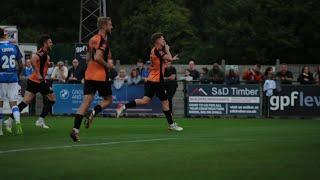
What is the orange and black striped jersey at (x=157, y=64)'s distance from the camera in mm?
17384

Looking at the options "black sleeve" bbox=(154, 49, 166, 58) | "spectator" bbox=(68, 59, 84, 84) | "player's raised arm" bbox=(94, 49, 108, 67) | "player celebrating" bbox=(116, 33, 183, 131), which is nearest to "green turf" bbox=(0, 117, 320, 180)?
"player's raised arm" bbox=(94, 49, 108, 67)

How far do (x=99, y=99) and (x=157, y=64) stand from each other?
11656 mm

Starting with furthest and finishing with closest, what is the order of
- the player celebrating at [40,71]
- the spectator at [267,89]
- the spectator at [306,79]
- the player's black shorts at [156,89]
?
1. the spectator at [306,79]
2. the spectator at [267,89]
3. the player celebrating at [40,71]
4. the player's black shorts at [156,89]

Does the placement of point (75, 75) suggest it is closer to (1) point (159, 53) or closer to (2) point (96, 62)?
(1) point (159, 53)

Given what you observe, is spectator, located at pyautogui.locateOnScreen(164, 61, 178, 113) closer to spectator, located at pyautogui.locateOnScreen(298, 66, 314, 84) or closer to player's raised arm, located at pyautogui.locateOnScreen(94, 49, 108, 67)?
spectator, located at pyautogui.locateOnScreen(298, 66, 314, 84)

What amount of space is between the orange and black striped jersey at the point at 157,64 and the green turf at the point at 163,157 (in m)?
2.83

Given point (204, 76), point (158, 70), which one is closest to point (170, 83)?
point (204, 76)

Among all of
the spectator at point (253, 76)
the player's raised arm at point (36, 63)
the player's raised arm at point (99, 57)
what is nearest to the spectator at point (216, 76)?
the spectator at point (253, 76)

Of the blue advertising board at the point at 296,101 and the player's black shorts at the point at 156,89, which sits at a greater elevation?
the player's black shorts at the point at 156,89

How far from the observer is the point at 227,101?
27938 mm

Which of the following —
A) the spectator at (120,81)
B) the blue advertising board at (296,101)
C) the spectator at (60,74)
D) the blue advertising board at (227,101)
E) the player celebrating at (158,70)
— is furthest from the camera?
the spectator at (60,74)

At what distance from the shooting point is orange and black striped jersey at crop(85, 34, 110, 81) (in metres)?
14.4

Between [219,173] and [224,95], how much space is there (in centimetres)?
1901

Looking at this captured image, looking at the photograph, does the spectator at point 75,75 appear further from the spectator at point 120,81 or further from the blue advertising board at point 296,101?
the blue advertising board at point 296,101
